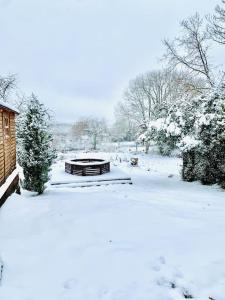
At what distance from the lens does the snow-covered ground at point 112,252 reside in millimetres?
4191

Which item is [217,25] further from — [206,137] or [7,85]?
[7,85]

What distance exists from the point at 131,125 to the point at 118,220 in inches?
1539

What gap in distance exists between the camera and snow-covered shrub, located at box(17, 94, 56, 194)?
39.4 feet

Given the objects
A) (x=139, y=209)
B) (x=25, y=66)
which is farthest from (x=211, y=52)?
(x=25, y=66)

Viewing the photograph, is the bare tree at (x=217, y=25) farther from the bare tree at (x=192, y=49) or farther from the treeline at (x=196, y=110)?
the bare tree at (x=192, y=49)

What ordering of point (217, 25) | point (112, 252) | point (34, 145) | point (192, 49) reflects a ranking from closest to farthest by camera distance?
point (112, 252) → point (34, 145) → point (217, 25) → point (192, 49)

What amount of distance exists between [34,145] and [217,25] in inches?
476

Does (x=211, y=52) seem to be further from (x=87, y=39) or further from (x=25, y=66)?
(x=25, y=66)

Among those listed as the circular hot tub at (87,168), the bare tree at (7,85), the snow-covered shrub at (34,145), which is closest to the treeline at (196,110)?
the circular hot tub at (87,168)

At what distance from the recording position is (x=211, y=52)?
18.2m

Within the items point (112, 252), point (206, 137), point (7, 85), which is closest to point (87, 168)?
point (206, 137)

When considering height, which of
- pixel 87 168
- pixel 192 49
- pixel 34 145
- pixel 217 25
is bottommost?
pixel 87 168

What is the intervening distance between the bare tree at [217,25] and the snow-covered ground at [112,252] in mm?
11135

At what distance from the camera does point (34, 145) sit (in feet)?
39.5
